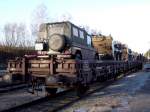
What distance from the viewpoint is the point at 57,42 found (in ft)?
51.4

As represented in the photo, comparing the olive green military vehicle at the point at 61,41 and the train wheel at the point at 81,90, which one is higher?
the olive green military vehicle at the point at 61,41

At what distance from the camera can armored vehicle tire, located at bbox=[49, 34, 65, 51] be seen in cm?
1559

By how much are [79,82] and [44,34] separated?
333 centimetres

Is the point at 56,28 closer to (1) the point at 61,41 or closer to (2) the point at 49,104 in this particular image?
(1) the point at 61,41

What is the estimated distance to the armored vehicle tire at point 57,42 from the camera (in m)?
15.6

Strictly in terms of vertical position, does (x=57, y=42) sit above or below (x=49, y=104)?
above

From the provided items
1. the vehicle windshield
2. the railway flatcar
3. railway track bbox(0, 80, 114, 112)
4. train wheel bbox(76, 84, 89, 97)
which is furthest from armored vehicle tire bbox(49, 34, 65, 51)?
railway track bbox(0, 80, 114, 112)

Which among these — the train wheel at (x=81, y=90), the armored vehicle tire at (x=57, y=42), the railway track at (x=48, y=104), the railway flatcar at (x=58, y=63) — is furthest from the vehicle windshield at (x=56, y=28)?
the railway track at (x=48, y=104)

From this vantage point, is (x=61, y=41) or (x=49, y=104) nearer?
(x=49, y=104)

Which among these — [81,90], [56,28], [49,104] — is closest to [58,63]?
[49,104]

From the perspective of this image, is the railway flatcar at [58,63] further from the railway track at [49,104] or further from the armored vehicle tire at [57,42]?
the railway track at [49,104]

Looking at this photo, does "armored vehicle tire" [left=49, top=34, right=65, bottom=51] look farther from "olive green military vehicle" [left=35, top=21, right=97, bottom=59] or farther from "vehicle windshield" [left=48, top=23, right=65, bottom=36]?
"vehicle windshield" [left=48, top=23, right=65, bottom=36]

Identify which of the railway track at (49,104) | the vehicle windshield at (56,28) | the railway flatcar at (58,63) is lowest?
the railway track at (49,104)

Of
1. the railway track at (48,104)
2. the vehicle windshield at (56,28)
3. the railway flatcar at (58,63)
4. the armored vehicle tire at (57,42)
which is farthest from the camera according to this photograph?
the vehicle windshield at (56,28)
